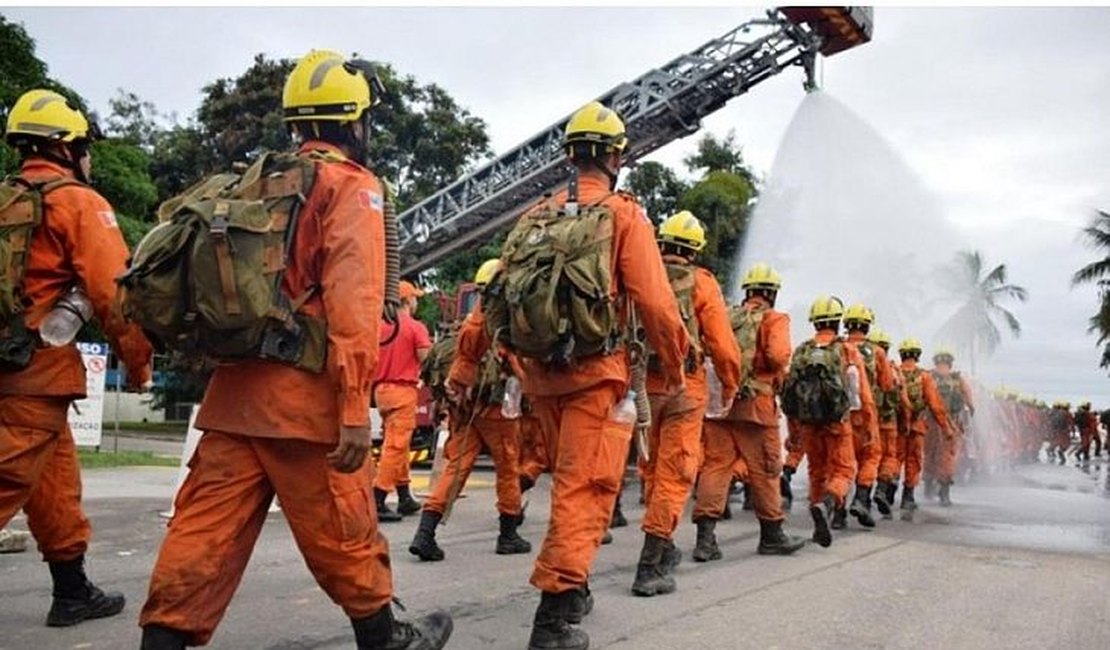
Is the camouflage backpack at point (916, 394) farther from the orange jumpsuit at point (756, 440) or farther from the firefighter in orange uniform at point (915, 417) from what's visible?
the orange jumpsuit at point (756, 440)

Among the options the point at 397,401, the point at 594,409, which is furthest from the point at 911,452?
the point at 594,409

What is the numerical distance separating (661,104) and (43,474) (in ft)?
52.8

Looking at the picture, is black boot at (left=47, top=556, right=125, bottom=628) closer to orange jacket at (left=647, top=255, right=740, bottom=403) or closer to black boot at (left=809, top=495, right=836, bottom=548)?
orange jacket at (left=647, top=255, right=740, bottom=403)

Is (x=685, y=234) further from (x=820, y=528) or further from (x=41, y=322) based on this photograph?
Result: (x=41, y=322)

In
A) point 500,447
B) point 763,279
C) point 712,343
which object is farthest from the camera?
point 763,279

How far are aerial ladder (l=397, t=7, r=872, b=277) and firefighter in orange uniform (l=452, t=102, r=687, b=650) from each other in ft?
44.1

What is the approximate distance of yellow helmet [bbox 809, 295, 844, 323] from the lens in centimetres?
957

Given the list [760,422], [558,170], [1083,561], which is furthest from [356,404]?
[558,170]

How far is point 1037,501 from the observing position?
49.1 ft

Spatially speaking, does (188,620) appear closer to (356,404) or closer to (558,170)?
(356,404)

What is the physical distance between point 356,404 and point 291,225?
24.5 inches

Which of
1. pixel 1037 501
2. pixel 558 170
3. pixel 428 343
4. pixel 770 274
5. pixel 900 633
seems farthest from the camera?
pixel 558 170

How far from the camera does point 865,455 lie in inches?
404

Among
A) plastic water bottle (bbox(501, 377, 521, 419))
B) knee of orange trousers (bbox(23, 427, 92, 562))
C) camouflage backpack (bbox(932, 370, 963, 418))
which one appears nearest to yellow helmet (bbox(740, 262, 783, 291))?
plastic water bottle (bbox(501, 377, 521, 419))
